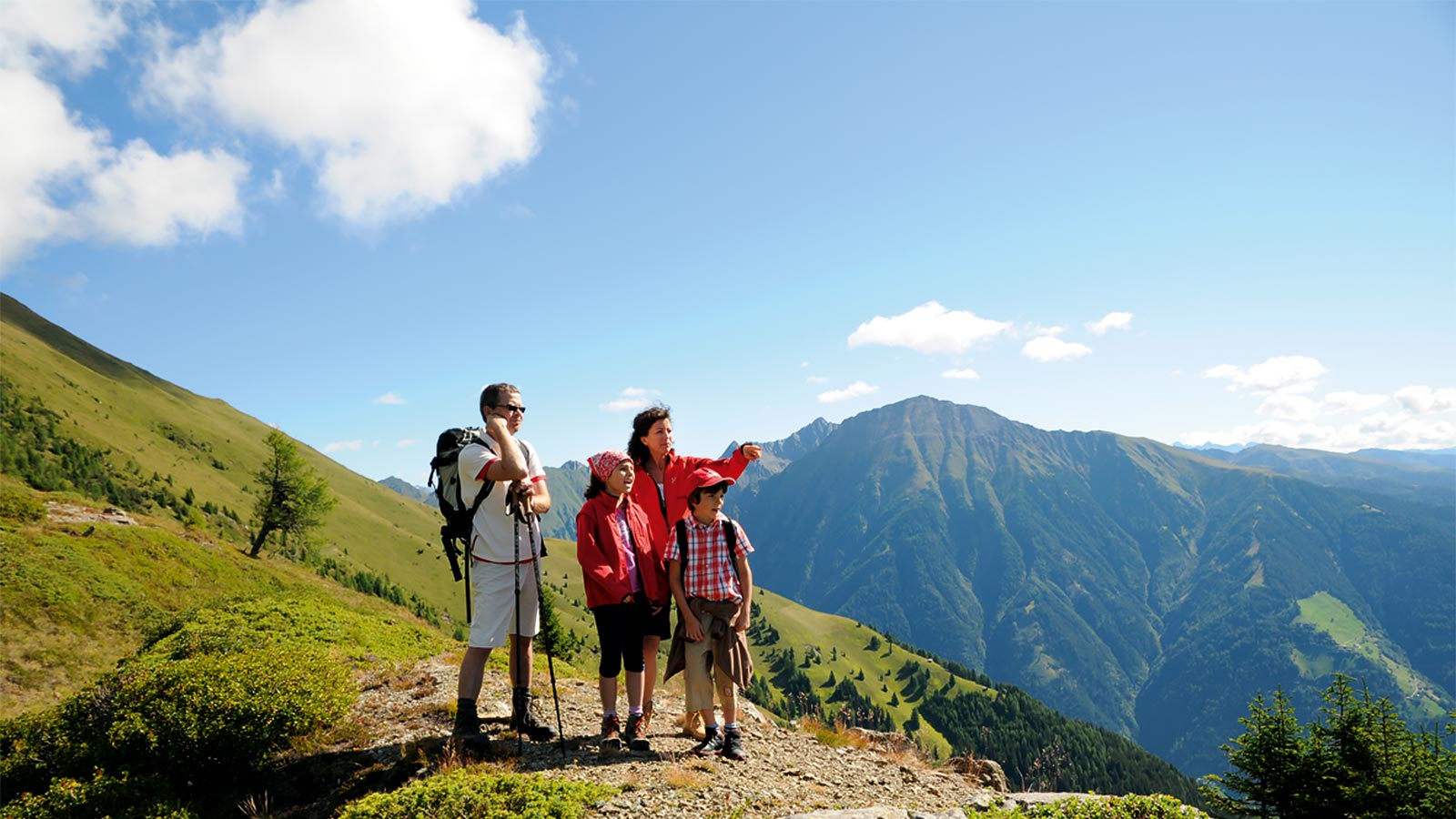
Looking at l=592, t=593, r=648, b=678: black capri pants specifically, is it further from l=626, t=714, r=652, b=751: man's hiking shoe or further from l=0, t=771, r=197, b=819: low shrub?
l=0, t=771, r=197, b=819: low shrub

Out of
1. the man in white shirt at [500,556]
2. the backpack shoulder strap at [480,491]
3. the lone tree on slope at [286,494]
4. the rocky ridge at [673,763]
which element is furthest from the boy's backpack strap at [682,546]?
the lone tree on slope at [286,494]

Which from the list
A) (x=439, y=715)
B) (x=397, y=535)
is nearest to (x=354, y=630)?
(x=439, y=715)

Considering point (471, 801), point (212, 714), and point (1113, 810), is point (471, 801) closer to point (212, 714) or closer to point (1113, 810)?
point (212, 714)

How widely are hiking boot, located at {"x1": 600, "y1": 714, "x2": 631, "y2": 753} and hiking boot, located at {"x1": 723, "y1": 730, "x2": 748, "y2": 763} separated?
4.06 ft

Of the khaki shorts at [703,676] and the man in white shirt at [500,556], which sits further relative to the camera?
the khaki shorts at [703,676]

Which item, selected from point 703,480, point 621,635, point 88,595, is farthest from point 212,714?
point 88,595

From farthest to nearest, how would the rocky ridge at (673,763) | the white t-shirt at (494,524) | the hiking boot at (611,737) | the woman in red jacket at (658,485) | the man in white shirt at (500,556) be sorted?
the woman in red jacket at (658,485), the hiking boot at (611,737), the white t-shirt at (494,524), the man in white shirt at (500,556), the rocky ridge at (673,763)

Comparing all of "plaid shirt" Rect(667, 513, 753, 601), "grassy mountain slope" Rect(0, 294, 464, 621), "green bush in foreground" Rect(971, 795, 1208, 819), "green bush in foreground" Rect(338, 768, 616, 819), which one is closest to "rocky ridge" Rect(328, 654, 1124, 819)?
"green bush in foreground" Rect(971, 795, 1208, 819)

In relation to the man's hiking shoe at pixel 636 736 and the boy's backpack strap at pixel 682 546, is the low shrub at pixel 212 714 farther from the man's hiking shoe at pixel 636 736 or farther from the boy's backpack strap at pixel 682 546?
the boy's backpack strap at pixel 682 546

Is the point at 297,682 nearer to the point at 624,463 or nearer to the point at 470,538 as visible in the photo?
the point at 470,538

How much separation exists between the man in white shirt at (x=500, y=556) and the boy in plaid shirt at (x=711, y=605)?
1.66m

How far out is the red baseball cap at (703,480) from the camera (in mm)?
7812

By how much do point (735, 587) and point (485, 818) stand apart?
3.51m

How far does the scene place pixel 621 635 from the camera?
24.5 ft
